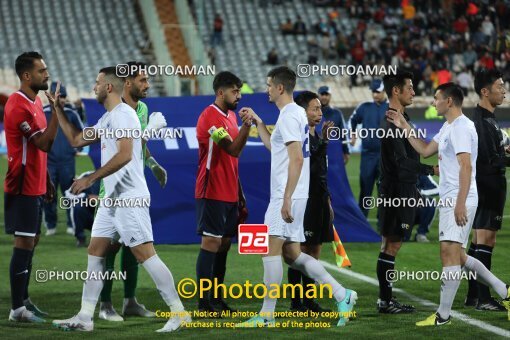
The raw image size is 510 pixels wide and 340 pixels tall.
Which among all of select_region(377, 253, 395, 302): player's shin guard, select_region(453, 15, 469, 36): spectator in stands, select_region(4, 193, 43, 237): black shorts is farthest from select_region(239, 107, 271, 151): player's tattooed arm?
select_region(453, 15, 469, 36): spectator in stands

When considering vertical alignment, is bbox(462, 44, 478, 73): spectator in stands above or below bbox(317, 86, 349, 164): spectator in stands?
above

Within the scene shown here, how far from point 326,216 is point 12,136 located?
2.81 metres

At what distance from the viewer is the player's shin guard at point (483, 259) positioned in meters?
9.09

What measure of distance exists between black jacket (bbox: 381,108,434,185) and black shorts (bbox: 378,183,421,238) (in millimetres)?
61

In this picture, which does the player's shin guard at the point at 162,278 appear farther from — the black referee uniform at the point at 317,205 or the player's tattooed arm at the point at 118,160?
the black referee uniform at the point at 317,205

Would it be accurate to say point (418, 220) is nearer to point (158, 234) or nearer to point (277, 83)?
point (158, 234)

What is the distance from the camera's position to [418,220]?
1373 cm

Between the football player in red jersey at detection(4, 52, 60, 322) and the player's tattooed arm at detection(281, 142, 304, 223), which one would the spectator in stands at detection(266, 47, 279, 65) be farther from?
the player's tattooed arm at detection(281, 142, 304, 223)

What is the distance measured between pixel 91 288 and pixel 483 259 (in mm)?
3454

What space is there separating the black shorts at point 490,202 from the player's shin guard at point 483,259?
0.19 m

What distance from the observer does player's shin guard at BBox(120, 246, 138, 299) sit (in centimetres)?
893

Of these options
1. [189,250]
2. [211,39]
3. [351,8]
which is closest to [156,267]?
[189,250]

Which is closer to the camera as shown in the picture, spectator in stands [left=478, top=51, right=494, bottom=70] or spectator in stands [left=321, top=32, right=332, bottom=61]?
spectator in stands [left=478, top=51, right=494, bottom=70]

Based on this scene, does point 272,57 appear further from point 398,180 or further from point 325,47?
point 398,180
